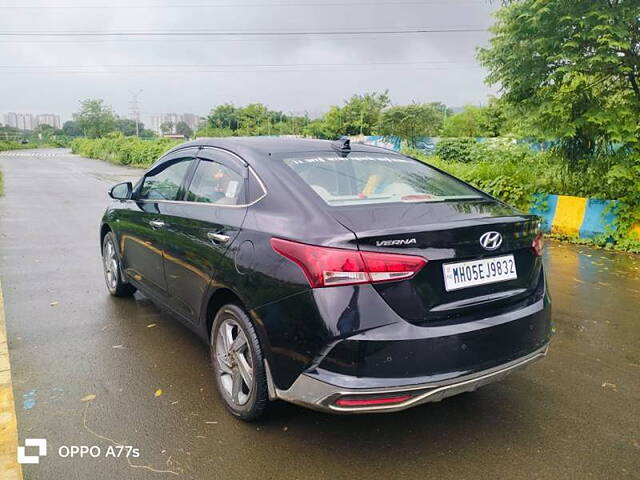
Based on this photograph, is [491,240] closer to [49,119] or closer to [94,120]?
[94,120]

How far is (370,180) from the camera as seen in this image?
3.37m

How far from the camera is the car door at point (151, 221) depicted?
4.03 meters

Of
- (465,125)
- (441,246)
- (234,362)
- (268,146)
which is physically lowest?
(234,362)

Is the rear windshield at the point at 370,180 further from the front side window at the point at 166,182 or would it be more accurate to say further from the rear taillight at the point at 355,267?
the front side window at the point at 166,182

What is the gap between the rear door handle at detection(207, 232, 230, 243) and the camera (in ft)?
10.2

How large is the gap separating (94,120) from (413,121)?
53.3 metres

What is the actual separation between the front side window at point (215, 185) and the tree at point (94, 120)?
3211 inches

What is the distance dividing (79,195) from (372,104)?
44670mm

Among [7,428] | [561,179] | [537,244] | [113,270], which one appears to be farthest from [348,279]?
[561,179]

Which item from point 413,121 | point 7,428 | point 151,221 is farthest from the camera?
point 413,121

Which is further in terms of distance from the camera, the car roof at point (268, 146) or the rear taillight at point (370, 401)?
the car roof at point (268, 146)

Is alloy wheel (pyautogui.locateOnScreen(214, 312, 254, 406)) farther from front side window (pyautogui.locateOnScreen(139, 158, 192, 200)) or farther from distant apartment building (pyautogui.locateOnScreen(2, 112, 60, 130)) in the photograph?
distant apartment building (pyautogui.locateOnScreen(2, 112, 60, 130))

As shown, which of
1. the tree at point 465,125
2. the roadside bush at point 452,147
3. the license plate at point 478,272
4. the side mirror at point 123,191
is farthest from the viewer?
the tree at point 465,125

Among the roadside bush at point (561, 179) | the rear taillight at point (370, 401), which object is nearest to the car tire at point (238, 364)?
the rear taillight at point (370, 401)
